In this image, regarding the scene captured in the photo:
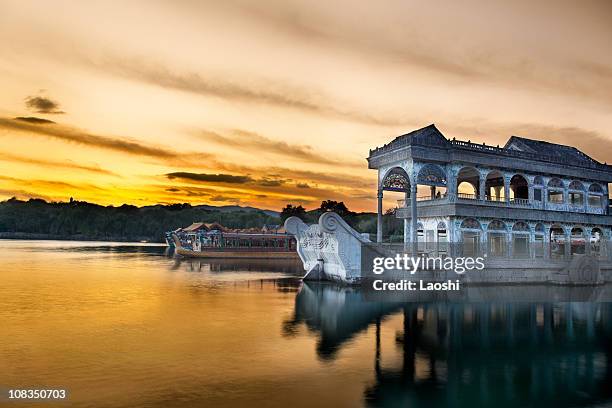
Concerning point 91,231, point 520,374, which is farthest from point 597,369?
point 91,231

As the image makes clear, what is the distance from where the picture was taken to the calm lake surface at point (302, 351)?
11867 millimetres

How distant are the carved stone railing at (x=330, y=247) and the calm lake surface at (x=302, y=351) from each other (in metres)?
4.07

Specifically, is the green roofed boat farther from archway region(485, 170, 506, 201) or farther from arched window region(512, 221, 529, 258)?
arched window region(512, 221, 529, 258)

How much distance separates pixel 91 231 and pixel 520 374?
184 m

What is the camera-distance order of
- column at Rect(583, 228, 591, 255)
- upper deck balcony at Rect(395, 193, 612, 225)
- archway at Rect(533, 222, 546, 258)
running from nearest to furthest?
upper deck balcony at Rect(395, 193, 612, 225) < archway at Rect(533, 222, 546, 258) < column at Rect(583, 228, 591, 255)

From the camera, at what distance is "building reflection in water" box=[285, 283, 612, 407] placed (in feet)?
39.5

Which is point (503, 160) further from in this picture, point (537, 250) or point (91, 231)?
point (91, 231)

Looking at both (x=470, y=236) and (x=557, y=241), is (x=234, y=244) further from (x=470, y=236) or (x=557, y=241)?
(x=557, y=241)

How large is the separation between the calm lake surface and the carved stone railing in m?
4.07

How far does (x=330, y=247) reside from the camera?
34156mm

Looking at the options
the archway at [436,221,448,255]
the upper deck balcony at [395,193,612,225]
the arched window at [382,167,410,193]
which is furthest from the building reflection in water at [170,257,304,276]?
the archway at [436,221,448,255]

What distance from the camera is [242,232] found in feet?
259

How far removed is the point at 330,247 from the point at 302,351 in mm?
18200

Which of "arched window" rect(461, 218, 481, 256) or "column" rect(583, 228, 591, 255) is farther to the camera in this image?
"column" rect(583, 228, 591, 255)
